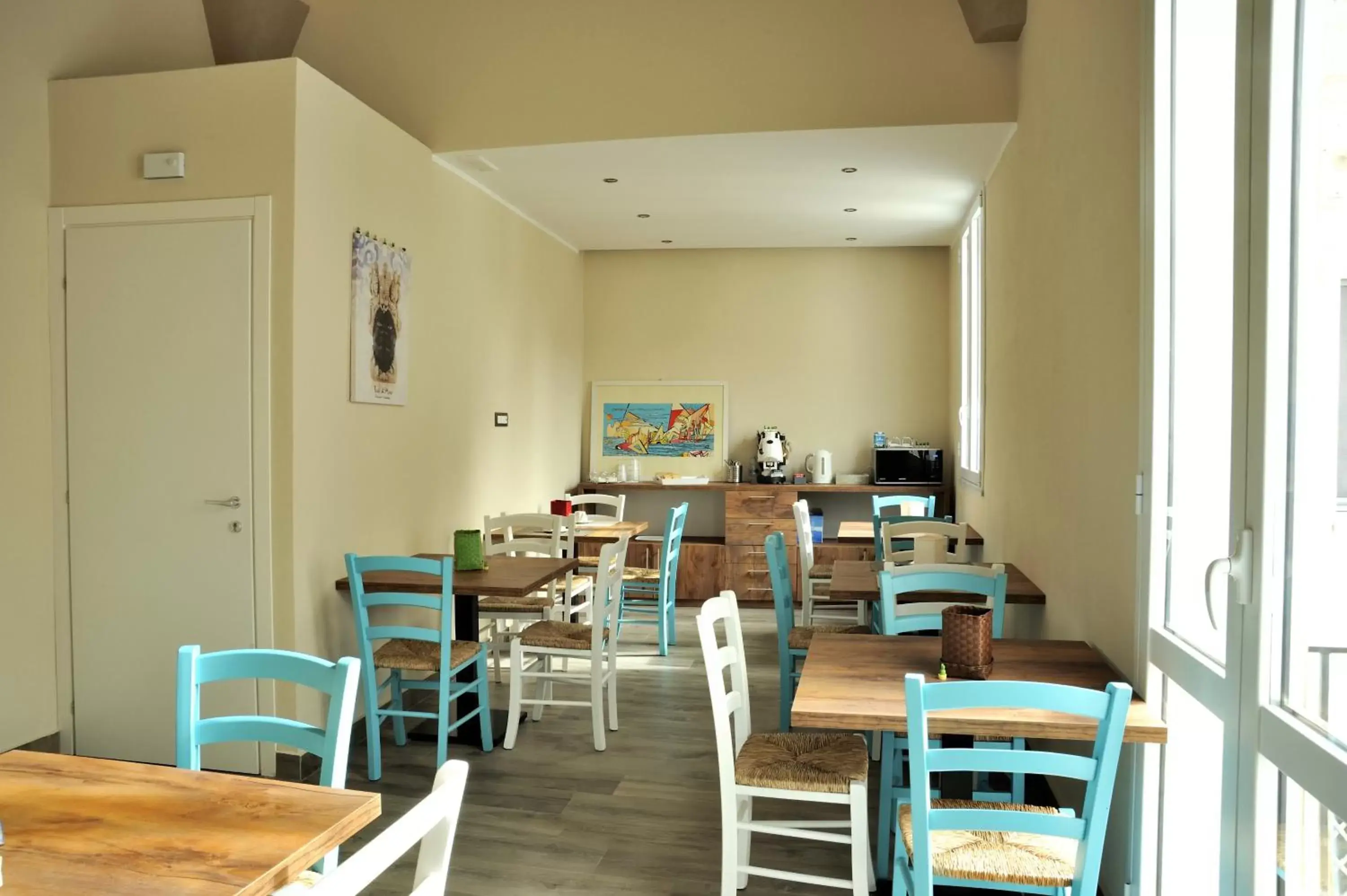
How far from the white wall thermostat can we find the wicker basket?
3.54 metres

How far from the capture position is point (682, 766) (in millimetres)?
4164

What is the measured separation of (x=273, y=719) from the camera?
7.25ft

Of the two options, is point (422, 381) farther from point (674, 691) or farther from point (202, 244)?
point (674, 691)

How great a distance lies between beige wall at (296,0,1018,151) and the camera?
4816 mm

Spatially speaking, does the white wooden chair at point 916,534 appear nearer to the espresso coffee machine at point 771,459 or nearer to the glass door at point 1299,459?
the espresso coffee machine at point 771,459

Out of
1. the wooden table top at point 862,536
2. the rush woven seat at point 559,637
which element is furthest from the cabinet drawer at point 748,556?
the rush woven seat at point 559,637

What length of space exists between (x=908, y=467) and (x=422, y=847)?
688cm

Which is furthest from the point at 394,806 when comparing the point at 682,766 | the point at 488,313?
the point at 488,313

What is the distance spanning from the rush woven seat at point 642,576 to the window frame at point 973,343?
212 centimetres

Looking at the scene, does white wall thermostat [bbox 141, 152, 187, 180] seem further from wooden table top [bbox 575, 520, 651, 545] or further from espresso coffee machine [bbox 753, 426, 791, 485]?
Answer: espresso coffee machine [bbox 753, 426, 791, 485]

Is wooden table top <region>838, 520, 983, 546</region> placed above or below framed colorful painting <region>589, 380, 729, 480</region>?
below

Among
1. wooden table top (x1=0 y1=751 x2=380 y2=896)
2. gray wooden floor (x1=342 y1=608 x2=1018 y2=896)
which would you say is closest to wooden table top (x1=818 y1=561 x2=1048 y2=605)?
gray wooden floor (x1=342 y1=608 x2=1018 y2=896)

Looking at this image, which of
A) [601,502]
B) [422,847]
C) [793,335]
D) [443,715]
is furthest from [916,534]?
[422,847]

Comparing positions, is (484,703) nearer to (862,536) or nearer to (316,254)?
(316,254)
